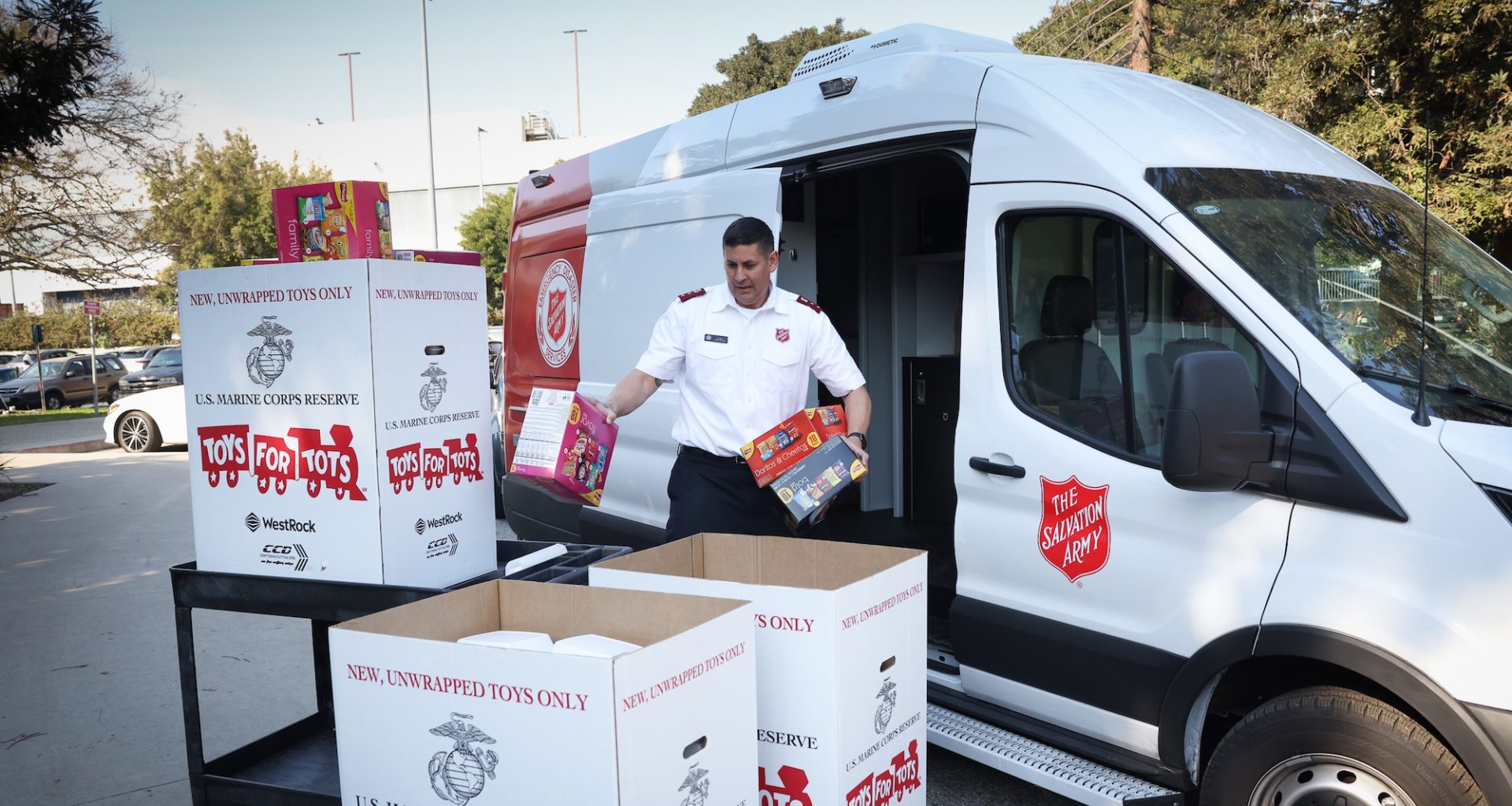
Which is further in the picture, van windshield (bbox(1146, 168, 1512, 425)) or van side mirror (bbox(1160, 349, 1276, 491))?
van windshield (bbox(1146, 168, 1512, 425))

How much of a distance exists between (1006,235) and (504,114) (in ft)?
163

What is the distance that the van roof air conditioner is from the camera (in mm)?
4098

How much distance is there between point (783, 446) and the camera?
126 inches

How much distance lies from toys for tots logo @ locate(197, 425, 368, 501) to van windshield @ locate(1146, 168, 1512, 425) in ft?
7.73

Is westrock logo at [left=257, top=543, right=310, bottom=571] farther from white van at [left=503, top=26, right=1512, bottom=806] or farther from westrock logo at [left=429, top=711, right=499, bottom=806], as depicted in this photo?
white van at [left=503, top=26, right=1512, bottom=806]

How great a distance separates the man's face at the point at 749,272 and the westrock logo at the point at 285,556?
5.60 ft

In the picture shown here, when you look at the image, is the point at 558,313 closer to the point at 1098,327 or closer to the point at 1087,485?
the point at 1098,327

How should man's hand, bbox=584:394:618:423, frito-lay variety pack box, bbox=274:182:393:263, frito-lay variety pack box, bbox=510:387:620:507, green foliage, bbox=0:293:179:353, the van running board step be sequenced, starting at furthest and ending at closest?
1. green foliage, bbox=0:293:179:353
2. man's hand, bbox=584:394:618:423
3. frito-lay variety pack box, bbox=510:387:620:507
4. the van running board step
5. frito-lay variety pack box, bbox=274:182:393:263

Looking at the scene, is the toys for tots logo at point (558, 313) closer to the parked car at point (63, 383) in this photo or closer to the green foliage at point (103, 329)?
the parked car at point (63, 383)

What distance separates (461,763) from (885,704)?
0.79 meters

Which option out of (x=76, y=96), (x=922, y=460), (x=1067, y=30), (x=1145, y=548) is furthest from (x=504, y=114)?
(x=1145, y=548)

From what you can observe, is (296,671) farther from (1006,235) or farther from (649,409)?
(1006,235)

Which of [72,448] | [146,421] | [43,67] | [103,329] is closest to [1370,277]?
[43,67]

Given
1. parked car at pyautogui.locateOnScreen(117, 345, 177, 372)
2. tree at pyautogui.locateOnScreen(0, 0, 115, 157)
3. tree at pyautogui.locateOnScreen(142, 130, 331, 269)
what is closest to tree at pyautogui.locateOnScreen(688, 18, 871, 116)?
tree at pyautogui.locateOnScreen(142, 130, 331, 269)
